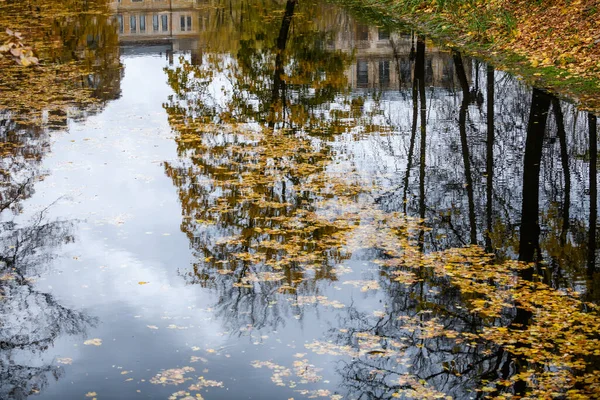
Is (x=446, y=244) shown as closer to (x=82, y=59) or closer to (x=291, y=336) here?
(x=291, y=336)

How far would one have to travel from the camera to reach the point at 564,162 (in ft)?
51.8

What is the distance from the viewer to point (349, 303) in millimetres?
10367

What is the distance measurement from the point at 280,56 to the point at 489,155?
14106 millimetres

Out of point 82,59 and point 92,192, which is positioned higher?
point 82,59

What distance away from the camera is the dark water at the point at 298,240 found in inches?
348

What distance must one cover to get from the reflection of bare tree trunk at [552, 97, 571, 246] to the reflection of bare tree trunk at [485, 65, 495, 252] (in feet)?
3.71

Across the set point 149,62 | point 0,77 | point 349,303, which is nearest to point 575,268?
point 349,303

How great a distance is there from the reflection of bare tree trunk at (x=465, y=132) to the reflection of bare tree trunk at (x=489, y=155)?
0.75 feet

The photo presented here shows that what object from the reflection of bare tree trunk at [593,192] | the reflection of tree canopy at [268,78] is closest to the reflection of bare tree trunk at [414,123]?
the reflection of tree canopy at [268,78]

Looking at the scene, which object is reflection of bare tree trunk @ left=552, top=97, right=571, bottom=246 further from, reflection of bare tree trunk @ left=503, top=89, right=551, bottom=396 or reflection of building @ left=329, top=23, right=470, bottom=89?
reflection of building @ left=329, top=23, right=470, bottom=89

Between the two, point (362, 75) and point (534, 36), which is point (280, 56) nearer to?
point (362, 75)

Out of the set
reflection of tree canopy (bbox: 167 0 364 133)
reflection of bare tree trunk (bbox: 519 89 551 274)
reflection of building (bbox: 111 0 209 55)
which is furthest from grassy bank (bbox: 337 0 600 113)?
reflection of building (bbox: 111 0 209 55)

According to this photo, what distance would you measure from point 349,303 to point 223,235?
3164 mm

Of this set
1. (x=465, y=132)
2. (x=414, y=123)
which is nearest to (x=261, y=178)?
(x=465, y=132)
